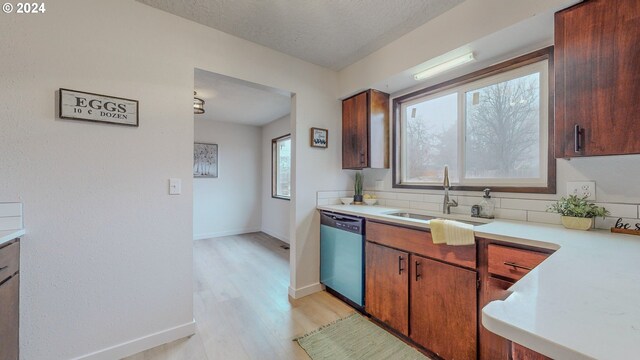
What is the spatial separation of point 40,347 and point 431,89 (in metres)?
3.50

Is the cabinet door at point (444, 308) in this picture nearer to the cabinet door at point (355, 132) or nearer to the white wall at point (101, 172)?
the cabinet door at point (355, 132)

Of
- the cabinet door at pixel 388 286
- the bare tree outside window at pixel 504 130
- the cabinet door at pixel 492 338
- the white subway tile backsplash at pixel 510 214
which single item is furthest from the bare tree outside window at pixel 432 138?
the cabinet door at pixel 492 338

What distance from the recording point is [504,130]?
1.94 meters

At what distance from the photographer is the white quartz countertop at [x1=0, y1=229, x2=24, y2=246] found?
1185 mm

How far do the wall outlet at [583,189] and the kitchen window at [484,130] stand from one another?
0.30 ft

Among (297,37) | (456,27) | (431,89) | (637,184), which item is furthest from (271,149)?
(637,184)

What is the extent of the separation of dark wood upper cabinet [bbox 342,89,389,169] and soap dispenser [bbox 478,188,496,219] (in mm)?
1033

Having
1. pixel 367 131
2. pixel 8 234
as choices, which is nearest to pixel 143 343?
pixel 8 234

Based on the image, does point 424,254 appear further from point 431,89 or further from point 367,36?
point 367,36

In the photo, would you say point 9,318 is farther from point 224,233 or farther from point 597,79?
point 224,233

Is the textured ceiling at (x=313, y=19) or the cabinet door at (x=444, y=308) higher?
the textured ceiling at (x=313, y=19)

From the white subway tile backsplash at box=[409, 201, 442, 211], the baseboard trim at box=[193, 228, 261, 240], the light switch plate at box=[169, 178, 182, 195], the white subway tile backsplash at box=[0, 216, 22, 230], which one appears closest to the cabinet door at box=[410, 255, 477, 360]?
the white subway tile backsplash at box=[409, 201, 442, 211]

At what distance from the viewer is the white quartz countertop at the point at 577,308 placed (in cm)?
47

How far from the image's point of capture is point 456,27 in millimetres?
1798
